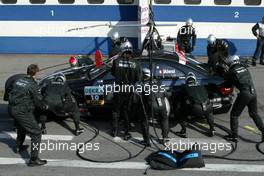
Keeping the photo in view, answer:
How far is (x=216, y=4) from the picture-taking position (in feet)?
61.7

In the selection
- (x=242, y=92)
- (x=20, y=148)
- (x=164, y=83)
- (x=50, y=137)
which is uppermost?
(x=242, y=92)

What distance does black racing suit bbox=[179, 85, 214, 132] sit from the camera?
9.48 m

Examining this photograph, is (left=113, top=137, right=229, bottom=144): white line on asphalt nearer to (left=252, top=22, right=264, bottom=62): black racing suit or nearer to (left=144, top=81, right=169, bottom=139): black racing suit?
(left=144, top=81, right=169, bottom=139): black racing suit

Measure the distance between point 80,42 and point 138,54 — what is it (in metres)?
8.94

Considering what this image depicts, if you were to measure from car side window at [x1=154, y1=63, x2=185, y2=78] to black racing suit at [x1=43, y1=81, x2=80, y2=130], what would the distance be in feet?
6.41

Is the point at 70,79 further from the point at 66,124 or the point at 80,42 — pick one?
the point at 80,42

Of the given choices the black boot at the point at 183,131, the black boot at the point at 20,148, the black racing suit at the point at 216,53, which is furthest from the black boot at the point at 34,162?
the black racing suit at the point at 216,53

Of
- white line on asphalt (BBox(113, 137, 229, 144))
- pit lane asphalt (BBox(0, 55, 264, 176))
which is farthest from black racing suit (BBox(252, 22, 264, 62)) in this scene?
white line on asphalt (BBox(113, 137, 229, 144))

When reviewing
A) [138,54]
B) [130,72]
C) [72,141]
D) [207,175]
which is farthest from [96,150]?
[138,54]

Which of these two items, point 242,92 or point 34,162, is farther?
point 242,92

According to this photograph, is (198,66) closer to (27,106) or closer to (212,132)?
(212,132)

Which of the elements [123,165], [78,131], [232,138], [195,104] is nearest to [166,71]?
[195,104]

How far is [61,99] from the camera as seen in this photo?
31.6 ft

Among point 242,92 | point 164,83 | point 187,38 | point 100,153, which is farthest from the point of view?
point 187,38
